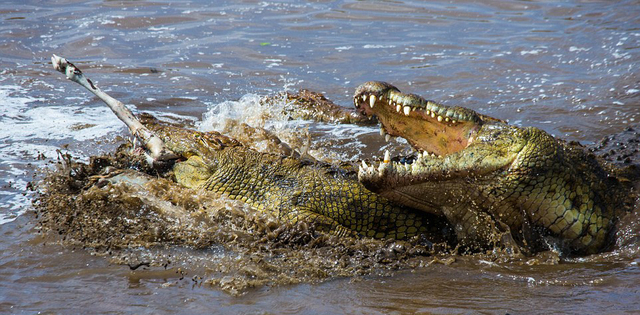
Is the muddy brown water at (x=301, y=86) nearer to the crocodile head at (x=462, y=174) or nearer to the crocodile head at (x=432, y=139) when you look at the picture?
the crocodile head at (x=462, y=174)

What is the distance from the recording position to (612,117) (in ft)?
21.5

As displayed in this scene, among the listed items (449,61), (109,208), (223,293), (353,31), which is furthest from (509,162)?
(353,31)

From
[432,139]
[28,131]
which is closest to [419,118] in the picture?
[432,139]

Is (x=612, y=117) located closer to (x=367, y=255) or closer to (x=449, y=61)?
(x=449, y=61)

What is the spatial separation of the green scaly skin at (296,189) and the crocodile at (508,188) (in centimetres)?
16

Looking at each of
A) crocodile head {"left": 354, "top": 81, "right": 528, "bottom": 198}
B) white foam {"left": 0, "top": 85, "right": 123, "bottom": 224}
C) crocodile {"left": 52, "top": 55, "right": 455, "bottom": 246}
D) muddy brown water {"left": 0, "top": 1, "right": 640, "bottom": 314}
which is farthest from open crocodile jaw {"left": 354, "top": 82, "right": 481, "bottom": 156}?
white foam {"left": 0, "top": 85, "right": 123, "bottom": 224}

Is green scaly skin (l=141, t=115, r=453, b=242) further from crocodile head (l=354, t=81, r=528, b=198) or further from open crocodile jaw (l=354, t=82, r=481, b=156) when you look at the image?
open crocodile jaw (l=354, t=82, r=481, b=156)

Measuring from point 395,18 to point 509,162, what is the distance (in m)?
8.51

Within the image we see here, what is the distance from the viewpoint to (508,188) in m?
3.70

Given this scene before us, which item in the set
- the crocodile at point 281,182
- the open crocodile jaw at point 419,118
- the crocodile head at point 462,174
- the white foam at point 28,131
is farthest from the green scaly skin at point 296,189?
the white foam at point 28,131

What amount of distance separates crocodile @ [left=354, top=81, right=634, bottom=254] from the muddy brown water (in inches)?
6.9

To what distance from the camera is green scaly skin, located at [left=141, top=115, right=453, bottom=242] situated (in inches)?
156

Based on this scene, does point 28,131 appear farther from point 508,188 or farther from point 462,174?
point 508,188

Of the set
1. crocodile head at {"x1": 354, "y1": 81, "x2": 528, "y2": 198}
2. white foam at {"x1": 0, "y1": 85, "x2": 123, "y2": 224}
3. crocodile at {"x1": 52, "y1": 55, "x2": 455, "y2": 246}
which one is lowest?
white foam at {"x1": 0, "y1": 85, "x2": 123, "y2": 224}
